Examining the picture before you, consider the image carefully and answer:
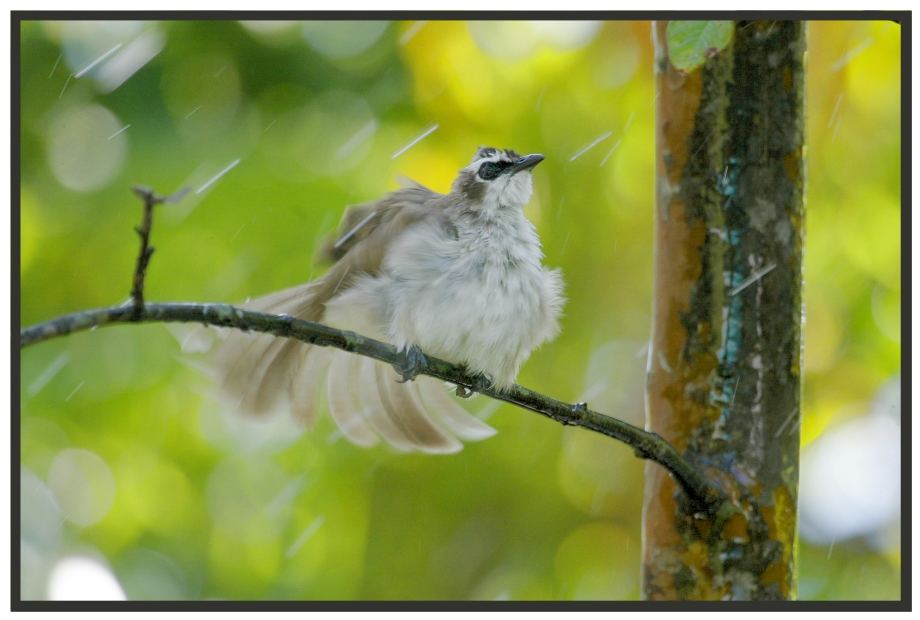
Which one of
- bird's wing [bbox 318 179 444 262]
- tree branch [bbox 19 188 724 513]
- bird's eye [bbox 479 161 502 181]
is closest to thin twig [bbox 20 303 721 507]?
tree branch [bbox 19 188 724 513]

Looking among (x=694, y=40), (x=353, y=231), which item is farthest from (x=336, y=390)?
(x=694, y=40)

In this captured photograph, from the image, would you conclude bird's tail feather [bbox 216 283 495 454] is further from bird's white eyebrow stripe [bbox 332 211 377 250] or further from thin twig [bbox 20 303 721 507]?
thin twig [bbox 20 303 721 507]

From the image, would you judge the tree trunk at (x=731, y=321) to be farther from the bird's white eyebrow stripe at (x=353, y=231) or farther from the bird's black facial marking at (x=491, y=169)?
the bird's white eyebrow stripe at (x=353, y=231)

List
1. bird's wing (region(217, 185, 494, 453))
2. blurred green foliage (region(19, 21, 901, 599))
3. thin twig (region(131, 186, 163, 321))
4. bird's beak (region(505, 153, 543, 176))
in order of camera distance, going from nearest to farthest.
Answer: thin twig (region(131, 186, 163, 321)), bird's wing (region(217, 185, 494, 453)), bird's beak (region(505, 153, 543, 176)), blurred green foliage (region(19, 21, 901, 599))

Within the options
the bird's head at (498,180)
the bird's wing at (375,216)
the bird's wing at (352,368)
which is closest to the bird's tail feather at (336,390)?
the bird's wing at (352,368)

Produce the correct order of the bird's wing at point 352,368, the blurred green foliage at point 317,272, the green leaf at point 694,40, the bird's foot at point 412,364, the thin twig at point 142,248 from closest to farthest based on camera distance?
the thin twig at point 142,248
the green leaf at point 694,40
the bird's foot at point 412,364
the bird's wing at point 352,368
the blurred green foliage at point 317,272

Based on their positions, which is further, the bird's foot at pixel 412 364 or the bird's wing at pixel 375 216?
the bird's wing at pixel 375 216

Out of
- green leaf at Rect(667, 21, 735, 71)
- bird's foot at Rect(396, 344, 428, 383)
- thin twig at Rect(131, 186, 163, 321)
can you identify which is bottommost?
thin twig at Rect(131, 186, 163, 321)
